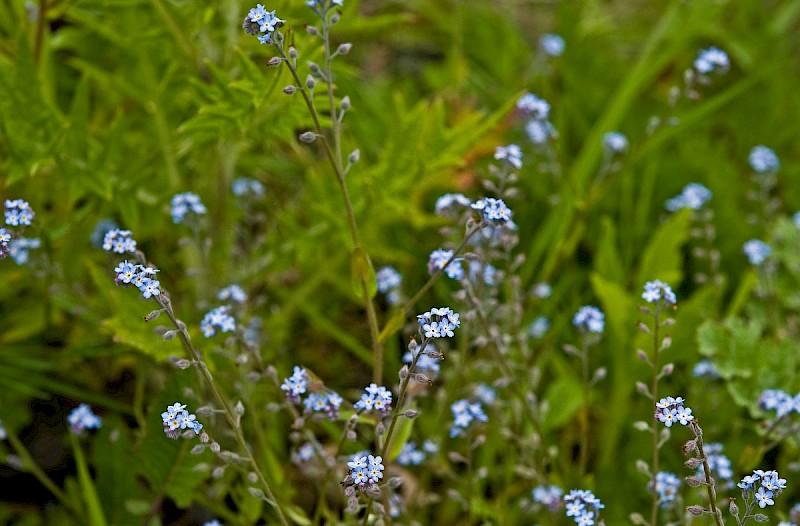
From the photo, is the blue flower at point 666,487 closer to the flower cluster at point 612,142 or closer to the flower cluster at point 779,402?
the flower cluster at point 779,402

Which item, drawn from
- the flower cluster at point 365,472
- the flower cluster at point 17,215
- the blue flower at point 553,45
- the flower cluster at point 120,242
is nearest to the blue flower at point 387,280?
the flower cluster at point 120,242

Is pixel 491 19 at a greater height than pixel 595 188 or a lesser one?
greater

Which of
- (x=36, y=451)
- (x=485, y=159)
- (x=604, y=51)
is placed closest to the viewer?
(x=36, y=451)

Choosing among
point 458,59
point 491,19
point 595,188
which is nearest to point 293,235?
point 595,188

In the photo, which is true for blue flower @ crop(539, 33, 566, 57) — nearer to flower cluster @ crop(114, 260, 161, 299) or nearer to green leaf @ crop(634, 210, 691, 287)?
green leaf @ crop(634, 210, 691, 287)

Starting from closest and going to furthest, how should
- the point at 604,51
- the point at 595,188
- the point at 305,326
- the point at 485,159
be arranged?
the point at 595,188
the point at 305,326
the point at 485,159
the point at 604,51

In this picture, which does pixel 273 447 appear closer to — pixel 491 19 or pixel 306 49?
pixel 306 49

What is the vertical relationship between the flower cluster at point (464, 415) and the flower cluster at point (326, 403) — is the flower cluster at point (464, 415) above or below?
above
